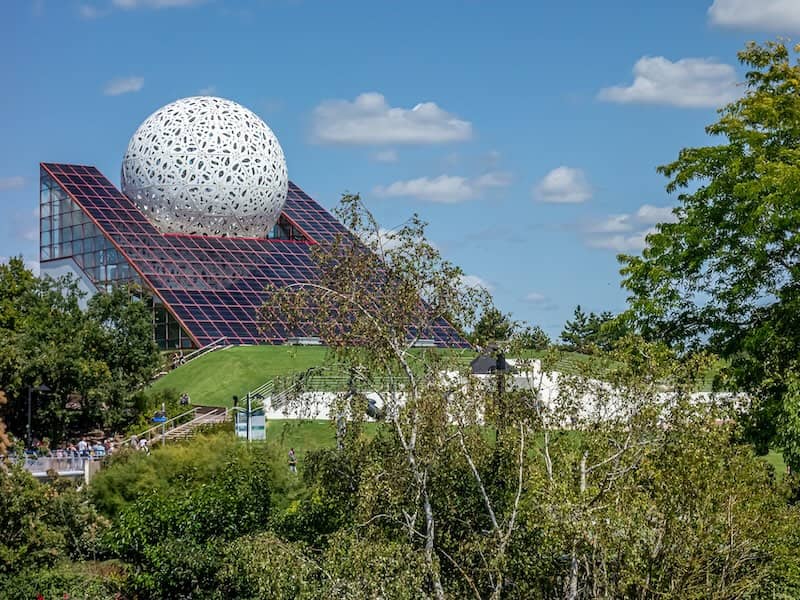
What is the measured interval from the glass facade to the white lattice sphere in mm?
2972

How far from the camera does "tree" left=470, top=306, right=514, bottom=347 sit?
14.3 m

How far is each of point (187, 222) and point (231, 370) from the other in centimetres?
1605

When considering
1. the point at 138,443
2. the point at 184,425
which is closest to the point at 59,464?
the point at 138,443

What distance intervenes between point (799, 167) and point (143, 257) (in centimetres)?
3741

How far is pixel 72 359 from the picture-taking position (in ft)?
107

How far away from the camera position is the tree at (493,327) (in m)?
14.3

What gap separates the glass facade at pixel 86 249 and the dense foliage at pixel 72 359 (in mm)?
10695

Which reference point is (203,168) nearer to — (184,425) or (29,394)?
(184,425)

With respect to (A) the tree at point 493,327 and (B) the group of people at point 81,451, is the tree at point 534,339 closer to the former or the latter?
(A) the tree at point 493,327

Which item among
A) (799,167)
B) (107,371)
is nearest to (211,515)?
(799,167)

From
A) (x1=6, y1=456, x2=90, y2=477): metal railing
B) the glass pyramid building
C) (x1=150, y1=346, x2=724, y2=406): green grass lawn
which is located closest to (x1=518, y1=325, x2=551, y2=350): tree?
(x1=6, y1=456, x2=90, y2=477): metal railing

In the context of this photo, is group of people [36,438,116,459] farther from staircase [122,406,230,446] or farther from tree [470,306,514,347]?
tree [470,306,514,347]

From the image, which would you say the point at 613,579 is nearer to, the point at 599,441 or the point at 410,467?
the point at 599,441

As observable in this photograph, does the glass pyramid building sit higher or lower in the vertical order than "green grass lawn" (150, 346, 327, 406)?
higher
